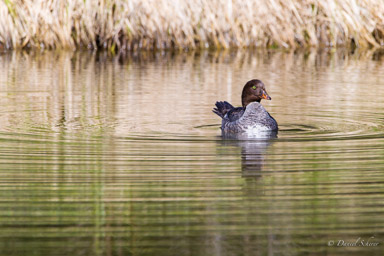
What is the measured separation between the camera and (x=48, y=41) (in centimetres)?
2247

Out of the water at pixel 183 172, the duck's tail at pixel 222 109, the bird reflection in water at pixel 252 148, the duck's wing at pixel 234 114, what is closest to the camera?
the water at pixel 183 172

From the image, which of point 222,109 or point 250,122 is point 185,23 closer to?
point 222,109

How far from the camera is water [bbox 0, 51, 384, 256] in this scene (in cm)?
501

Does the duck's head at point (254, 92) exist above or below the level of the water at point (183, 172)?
above

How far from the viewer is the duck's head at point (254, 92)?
32.9 feet

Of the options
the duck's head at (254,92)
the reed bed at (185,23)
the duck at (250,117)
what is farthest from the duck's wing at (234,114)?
the reed bed at (185,23)

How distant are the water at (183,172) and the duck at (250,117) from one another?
222 millimetres

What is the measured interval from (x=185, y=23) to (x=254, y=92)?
12.0 metres

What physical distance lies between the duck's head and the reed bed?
11.2 metres

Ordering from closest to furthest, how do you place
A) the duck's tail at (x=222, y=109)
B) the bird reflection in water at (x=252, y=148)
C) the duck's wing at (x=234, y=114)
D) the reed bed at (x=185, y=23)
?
the bird reflection in water at (x=252, y=148)
the duck's wing at (x=234, y=114)
the duck's tail at (x=222, y=109)
the reed bed at (x=185, y=23)

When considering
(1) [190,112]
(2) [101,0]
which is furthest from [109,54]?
(1) [190,112]

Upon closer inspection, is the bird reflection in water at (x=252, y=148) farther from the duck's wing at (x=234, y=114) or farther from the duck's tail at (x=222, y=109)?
the duck's tail at (x=222, y=109)

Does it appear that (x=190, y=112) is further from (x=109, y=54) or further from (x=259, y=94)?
(x=109, y=54)

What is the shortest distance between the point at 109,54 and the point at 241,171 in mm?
15422
